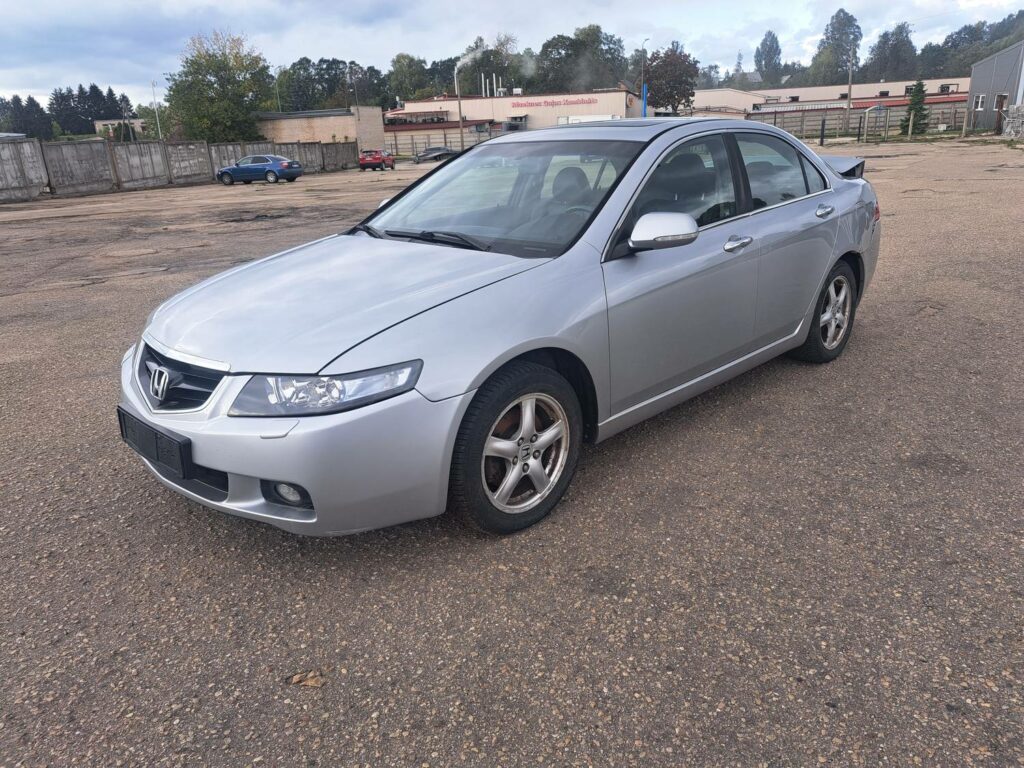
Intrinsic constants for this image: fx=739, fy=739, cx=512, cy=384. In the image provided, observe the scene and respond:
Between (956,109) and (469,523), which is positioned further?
(956,109)

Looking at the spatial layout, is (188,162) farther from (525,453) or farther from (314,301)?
(525,453)

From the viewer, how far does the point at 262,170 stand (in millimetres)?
36656

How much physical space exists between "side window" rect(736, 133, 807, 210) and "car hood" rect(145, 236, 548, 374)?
66.9 inches

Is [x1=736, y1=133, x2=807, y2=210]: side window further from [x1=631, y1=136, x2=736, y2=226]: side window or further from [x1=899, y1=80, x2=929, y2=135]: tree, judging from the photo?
[x1=899, y1=80, x2=929, y2=135]: tree

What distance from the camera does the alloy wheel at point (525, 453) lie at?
2873 millimetres

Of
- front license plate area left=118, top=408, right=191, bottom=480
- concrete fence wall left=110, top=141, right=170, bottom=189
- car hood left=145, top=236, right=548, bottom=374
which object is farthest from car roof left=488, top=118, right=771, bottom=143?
concrete fence wall left=110, top=141, right=170, bottom=189

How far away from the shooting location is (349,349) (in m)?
2.54

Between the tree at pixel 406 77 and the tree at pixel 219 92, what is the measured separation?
72.2 meters

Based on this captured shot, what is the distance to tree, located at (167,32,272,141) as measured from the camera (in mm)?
61812

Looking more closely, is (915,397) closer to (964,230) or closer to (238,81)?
(964,230)

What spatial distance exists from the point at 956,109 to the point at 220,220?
237 ft

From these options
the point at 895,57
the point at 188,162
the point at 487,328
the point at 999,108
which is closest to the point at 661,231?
the point at 487,328

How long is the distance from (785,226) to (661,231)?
1.37 metres

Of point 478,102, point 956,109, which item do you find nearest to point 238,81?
point 478,102
